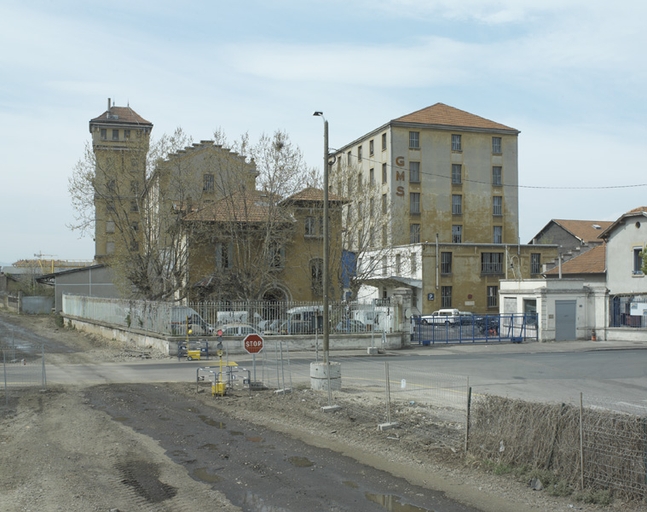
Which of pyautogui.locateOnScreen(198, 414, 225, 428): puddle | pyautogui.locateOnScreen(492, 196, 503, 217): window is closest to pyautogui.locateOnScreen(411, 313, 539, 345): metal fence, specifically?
pyautogui.locateOnScreen(198, 414, 225, 428): puddle

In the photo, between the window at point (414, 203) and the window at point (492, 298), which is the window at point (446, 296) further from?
the window at point (414, 203)

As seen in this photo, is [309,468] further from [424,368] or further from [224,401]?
[424,368]

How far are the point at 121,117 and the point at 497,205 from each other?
5131 cm

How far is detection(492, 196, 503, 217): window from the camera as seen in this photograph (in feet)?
219

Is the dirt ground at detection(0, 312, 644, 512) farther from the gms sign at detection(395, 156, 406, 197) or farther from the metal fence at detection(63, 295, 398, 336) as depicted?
the gms sign at detection(395, 156, 406, 197)

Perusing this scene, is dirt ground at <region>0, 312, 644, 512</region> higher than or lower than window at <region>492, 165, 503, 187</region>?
lower

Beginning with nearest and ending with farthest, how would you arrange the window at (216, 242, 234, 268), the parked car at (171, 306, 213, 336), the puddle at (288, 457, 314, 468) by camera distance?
the puddle at (288, 457, 314, 468)
the parked car at (171, 306, 213, 336)
the window at (216, 242, 234, 268)

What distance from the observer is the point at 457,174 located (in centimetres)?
6612

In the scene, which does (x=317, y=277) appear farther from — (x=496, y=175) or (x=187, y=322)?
(x=496, y=175)

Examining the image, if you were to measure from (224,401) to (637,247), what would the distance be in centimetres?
3599

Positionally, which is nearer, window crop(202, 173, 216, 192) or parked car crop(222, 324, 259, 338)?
parked car crop(222, 324, 259, 338)

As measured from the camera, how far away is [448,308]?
184 feet

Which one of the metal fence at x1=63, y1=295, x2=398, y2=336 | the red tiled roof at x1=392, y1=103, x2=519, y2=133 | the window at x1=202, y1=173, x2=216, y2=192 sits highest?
the red tiled roof at x1=392, y1=103, x2=519, y2=133

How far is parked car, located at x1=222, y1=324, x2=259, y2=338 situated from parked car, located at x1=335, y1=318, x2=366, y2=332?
4777 mm
